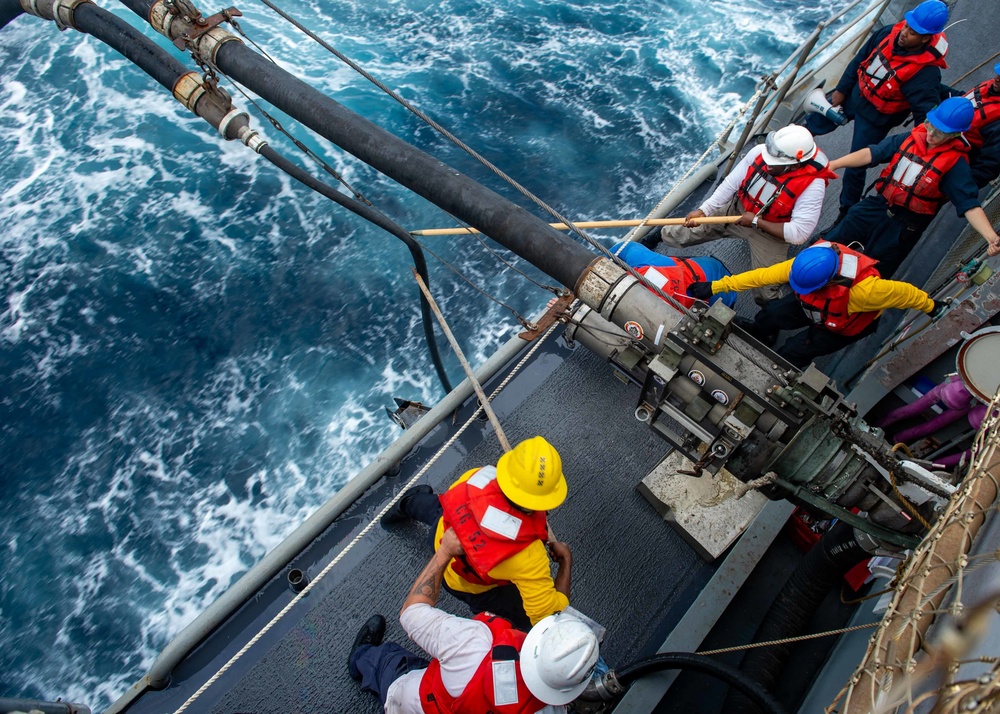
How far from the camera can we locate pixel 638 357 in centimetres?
405

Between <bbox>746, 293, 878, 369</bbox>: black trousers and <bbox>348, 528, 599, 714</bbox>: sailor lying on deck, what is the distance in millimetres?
3267

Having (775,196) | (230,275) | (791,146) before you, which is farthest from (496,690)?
(230,275)

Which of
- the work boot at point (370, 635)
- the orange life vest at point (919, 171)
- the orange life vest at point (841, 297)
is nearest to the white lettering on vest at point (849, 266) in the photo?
the orange life vest at point (841, 297)

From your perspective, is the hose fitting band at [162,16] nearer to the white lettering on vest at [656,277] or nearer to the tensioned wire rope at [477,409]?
the tensioned wire rope at [477,409]

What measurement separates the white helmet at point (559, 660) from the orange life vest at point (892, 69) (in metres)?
5.94

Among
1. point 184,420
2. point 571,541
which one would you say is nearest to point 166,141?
point 184,420

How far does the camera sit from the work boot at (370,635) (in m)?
4.31

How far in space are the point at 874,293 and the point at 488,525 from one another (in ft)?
10.4

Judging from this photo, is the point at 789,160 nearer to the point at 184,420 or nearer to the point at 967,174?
the point at 967,174

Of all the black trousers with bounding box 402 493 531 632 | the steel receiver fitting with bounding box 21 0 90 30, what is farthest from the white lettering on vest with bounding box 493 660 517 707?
the steel receiver fitting with bounding box 21 0 90 30

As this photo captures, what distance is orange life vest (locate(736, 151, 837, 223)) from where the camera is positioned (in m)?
5.11

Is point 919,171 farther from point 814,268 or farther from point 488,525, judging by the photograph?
point 488,525

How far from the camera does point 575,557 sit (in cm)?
486

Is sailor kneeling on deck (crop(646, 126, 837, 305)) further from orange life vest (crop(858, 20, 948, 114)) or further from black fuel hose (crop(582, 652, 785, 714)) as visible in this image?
black fuel hose (crop(582, 652, 785, 714))
